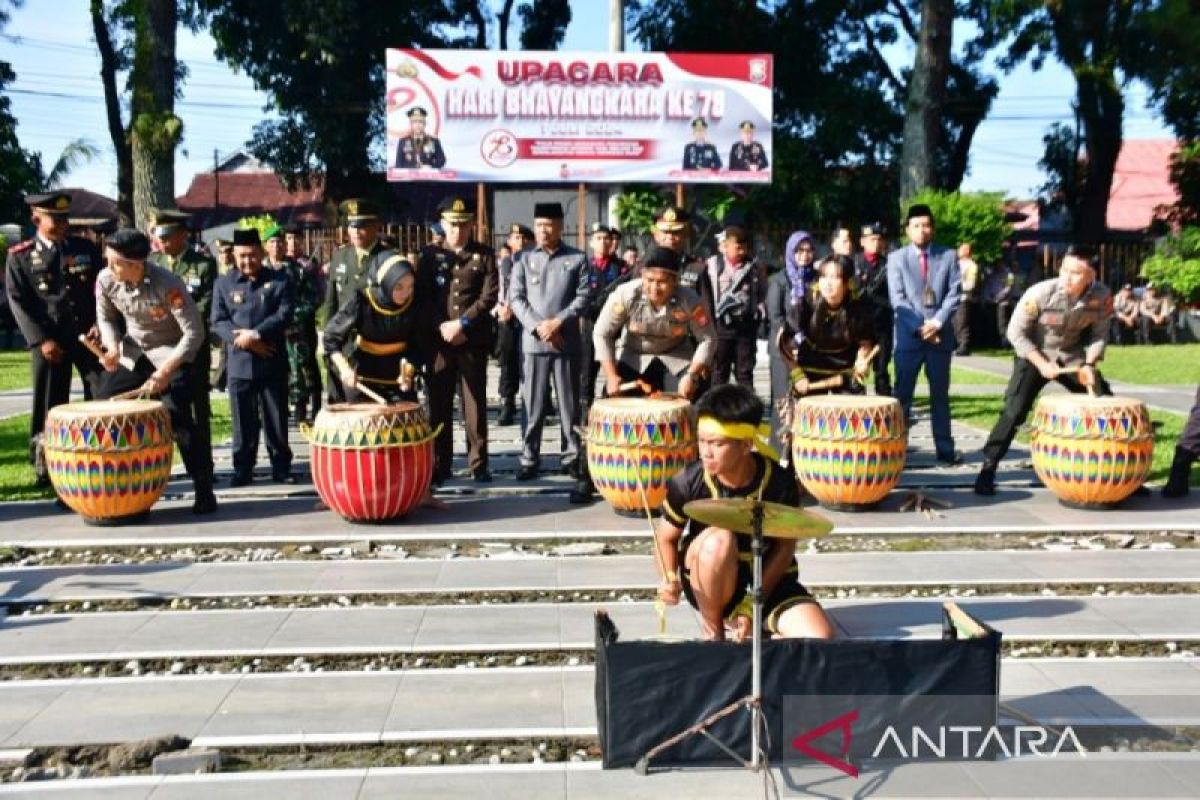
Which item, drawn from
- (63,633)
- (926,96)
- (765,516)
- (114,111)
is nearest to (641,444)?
(63,633)

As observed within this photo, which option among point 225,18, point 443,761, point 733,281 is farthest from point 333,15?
point 443,761

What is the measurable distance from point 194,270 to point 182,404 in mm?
1947

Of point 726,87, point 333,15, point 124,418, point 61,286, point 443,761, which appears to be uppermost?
point 333,15

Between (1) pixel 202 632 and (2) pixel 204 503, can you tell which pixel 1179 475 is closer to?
(1) pixel 202 632

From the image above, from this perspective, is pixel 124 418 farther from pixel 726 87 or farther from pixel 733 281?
pixel 726 87

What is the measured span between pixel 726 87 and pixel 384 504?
13.2m

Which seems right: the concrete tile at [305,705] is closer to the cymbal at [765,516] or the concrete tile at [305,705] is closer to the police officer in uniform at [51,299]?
the cymbal at [765,516]

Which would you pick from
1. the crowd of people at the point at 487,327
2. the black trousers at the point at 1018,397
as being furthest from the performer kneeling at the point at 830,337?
the black trousers at the point at 1018,397

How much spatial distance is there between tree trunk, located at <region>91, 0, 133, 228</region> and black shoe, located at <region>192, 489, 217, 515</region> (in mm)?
24495

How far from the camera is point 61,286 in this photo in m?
8.95

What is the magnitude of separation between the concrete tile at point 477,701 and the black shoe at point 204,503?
3.50 meters

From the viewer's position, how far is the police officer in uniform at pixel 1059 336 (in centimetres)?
825

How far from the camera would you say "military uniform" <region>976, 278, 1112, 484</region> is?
8328 mm

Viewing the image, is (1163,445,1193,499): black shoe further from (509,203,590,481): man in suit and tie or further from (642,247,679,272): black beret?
(509,203,590,481): man in suit and tie
